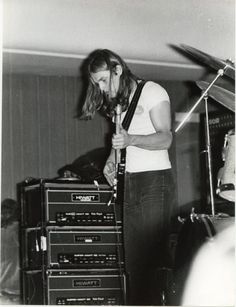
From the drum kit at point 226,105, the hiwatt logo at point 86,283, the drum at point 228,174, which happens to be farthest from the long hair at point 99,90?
the hiwatt logo at point 86,283

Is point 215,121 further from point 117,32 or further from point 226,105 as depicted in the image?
point 226,105

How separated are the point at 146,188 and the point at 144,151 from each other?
0.46ft

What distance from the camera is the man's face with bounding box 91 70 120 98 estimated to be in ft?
7.45

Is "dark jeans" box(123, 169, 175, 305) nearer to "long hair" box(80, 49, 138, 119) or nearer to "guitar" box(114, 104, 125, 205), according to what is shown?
"guitar" box(114, 104, 125, 205)

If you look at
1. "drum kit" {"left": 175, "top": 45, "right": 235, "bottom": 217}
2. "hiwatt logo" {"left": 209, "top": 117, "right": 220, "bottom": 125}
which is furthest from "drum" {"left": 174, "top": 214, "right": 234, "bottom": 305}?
"hiwatt logo" {"left": 209, "top": 117, "right": 220, "bottom": 125}

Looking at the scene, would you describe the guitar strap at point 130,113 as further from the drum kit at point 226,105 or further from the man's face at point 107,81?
the drum kit at point 226,105

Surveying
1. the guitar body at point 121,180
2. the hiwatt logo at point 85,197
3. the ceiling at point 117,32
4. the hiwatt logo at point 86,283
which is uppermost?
the ceiling at point 117,32

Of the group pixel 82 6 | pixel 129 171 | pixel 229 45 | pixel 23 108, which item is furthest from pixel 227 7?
pixel 23 108

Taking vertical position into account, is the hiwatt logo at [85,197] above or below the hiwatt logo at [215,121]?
below

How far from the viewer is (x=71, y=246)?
2998 mm

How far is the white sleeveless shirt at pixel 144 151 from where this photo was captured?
2133mm

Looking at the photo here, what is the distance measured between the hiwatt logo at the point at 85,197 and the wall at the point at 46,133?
4.39 feet

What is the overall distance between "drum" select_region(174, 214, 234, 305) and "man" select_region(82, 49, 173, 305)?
41 cm

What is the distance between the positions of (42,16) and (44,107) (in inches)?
49.7
